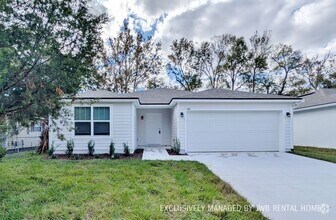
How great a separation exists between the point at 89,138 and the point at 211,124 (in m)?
5.77

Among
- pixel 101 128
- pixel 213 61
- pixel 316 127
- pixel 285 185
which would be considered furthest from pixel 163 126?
pixel 213 61

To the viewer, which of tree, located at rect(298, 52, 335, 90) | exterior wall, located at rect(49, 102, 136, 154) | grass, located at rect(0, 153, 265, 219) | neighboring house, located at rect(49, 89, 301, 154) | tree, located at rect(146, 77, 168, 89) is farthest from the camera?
tree, located at rect(298, 52, 335, 90)

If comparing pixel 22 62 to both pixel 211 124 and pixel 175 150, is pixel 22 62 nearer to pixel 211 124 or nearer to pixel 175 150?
pixel 175 150

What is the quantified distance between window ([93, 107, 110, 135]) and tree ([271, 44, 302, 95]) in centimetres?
2092

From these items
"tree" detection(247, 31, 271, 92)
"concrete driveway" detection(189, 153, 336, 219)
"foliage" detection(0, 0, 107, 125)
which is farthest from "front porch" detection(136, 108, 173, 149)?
"tree" detection(247, 31, 271, 92)

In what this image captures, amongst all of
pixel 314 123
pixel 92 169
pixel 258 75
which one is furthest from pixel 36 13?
pixel 258 75

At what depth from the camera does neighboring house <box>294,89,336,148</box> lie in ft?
45.2

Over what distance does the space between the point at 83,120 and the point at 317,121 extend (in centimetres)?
1365

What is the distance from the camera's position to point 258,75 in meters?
25.8

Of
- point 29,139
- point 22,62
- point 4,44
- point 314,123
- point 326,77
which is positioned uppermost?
point 326,77

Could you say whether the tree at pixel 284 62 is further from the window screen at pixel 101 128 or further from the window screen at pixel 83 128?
the window screen at pixel 83 128

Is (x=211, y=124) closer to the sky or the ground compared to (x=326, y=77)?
closer to the ground

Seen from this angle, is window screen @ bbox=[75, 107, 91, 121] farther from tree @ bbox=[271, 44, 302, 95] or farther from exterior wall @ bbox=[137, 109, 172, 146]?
tree @ bbox=[271, 44, 302, 95]

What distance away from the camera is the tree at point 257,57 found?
24.9m
